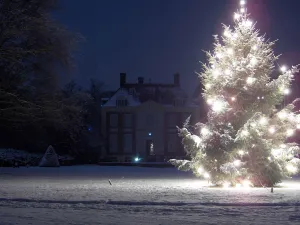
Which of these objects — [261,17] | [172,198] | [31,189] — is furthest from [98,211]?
[261,17]

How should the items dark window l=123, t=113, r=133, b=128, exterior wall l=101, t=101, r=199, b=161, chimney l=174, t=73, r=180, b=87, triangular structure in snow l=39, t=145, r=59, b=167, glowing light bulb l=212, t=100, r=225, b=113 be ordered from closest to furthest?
glowing light bulb l=212, t=100, r=225, b=113, triangular structure in snow l=39, t=145, r=59, b=167, exterior wall l=101, t=101, r=199, b=161, dark window l=123, t=113, r=133, b=128, chimney l=174, t=73, r=180, b=87

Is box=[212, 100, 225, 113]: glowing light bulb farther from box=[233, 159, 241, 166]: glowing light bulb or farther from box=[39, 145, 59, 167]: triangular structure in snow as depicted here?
box=[39, 145, 59, 167]: triangular structure in snow

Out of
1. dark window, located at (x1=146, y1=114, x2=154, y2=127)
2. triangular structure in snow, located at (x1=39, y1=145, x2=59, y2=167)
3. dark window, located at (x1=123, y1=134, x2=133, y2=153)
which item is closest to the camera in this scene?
triangular structure in snow, located at (x1=39, y1=145, x2=59, y2=167)

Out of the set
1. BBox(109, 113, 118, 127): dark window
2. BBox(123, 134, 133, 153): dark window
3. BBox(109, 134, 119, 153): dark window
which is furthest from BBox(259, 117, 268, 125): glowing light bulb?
BBox(109, 113, 118, 127): dark window

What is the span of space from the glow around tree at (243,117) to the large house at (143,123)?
143 ft

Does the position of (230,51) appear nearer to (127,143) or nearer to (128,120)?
(127,143)

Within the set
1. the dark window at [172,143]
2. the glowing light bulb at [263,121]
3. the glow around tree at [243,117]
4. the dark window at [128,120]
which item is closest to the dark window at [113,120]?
the dark window at [128,120]

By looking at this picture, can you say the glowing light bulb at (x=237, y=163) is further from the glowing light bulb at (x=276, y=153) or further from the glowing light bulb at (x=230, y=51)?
the glowing light bulb at (x=230, y=51)

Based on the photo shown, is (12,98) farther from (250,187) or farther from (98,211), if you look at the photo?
(98,211)

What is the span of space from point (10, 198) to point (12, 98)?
1240cm

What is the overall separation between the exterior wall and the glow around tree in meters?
43.7

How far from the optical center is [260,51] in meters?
23.0

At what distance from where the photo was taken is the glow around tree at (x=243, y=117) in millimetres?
22000

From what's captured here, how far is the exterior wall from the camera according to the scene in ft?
220
